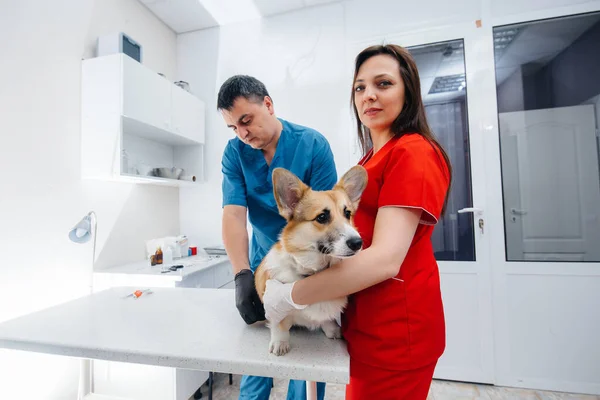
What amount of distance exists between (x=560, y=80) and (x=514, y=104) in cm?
39

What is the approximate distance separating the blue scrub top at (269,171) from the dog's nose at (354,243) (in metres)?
0.69

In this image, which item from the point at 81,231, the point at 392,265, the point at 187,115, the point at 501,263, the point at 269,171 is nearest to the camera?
the point at 392,265

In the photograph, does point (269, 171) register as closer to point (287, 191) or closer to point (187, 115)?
point (287, 191)

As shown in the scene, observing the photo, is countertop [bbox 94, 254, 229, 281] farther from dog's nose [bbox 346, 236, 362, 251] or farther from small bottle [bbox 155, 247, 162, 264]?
dog's nose [bbox 346, 236, 362, 251]

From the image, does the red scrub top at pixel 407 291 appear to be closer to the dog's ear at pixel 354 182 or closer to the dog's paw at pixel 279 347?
the dog's ear at pixel 354 182

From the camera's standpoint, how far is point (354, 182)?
0.95 metres

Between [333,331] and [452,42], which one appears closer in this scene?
[333,331]

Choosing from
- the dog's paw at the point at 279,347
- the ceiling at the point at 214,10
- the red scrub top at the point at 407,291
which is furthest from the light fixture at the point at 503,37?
the dog's paw at the point at 279,347

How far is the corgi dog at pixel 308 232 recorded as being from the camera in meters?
0.88

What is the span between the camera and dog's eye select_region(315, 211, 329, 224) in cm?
89

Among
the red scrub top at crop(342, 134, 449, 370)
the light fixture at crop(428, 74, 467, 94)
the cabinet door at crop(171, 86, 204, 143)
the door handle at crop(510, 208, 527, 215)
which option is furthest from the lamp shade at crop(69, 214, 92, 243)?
the door handle at crop(510, 208, 527, 215)

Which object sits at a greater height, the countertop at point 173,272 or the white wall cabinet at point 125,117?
the white wall cabinet at point 125,117

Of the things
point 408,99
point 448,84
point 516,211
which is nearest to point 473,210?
point 516,211

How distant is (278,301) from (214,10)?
3546 mm
